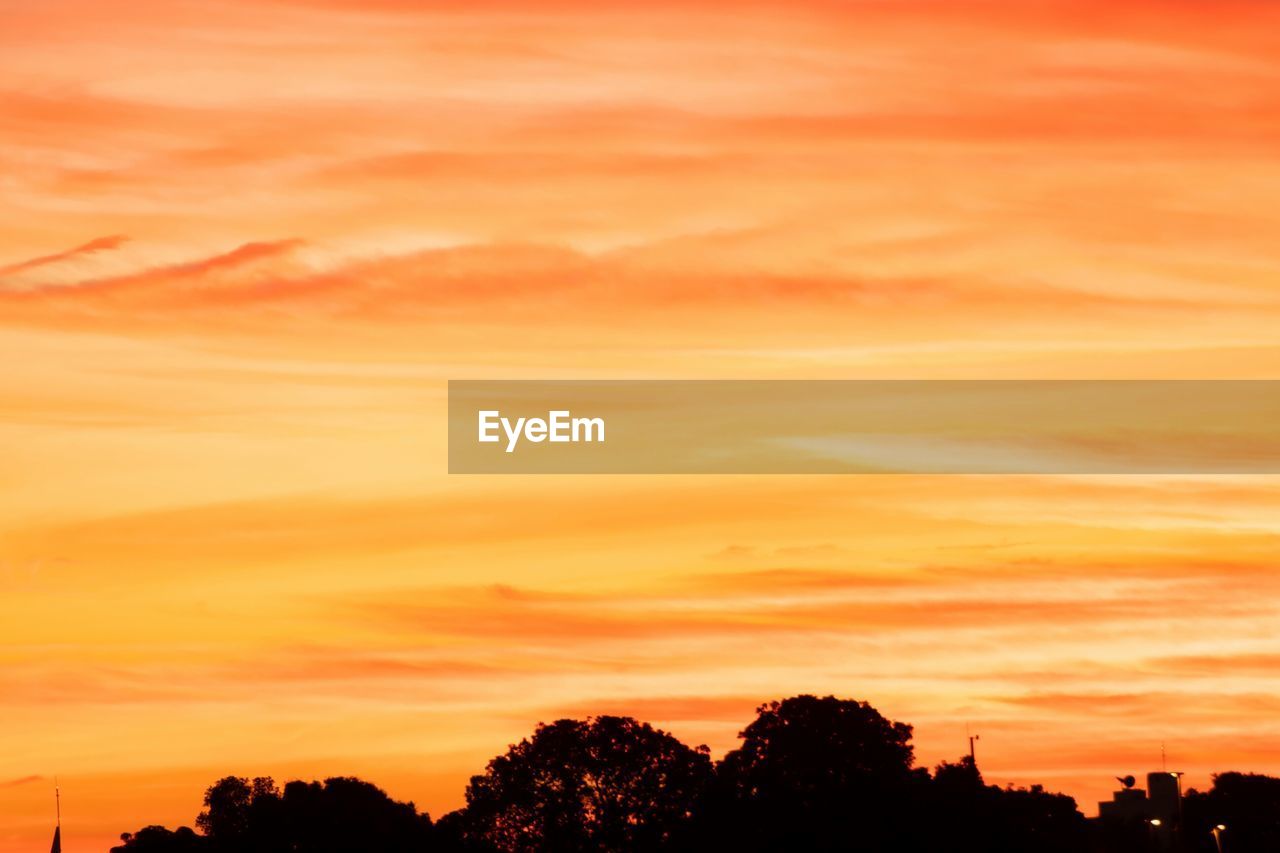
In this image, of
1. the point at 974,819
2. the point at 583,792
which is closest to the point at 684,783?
the point at 583,792

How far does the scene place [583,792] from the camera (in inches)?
5896

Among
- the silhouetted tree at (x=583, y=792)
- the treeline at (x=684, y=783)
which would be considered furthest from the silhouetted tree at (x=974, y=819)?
the silhouetted tree at (x=583, y=792)

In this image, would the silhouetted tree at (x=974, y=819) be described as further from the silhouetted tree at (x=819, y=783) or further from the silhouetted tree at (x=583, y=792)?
the silhouetted tree at (x=583, y=792)

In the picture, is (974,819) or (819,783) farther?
(819,783)

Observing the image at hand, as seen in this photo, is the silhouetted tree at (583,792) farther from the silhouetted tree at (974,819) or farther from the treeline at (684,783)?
the silhouetted tree at (974,819)

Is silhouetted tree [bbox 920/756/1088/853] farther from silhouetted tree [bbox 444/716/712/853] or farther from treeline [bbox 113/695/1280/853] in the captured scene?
silhouetted tree [bbox 444/716/712/853]

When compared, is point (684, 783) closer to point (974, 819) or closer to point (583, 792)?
point (583, 792)

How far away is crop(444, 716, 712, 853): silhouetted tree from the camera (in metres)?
147

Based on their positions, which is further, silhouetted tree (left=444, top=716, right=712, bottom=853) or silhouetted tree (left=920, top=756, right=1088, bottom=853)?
silhouetted tree (left=444, top=716, right=712, bottom=853)

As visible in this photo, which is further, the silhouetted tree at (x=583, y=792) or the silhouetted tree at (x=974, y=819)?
the silhouetted tree at (x=583, y=792)

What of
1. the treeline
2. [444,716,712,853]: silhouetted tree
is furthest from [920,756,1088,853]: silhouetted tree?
[444,716,712,853]: silhouetted tree

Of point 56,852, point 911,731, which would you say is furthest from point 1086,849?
point 56,852

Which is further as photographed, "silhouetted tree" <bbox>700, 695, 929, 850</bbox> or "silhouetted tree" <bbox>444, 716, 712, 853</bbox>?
"silhouetted tree" <bbox>444, 716, 712, 853</bbox>

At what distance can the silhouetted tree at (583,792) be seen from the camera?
484 ft
